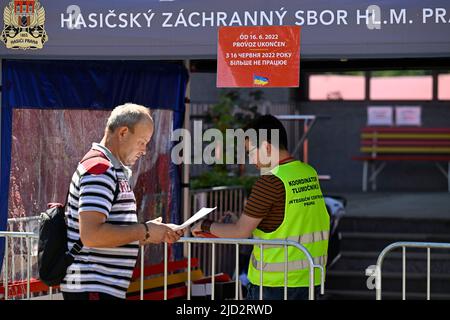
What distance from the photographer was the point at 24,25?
6.98m

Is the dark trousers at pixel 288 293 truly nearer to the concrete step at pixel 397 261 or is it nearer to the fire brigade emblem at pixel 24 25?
the fire brigade emblem at pixel 24 25

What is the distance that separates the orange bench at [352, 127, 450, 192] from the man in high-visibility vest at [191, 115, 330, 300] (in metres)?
10.0

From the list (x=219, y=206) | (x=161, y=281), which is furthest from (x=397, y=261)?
(x=161, y=281)

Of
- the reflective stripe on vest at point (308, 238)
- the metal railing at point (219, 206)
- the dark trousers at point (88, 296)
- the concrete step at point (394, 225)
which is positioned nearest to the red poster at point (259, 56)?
the reflective stripe on vest at point (308, 238)

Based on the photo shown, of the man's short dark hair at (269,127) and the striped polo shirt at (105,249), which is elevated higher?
the man's short dark hair at (269,127)

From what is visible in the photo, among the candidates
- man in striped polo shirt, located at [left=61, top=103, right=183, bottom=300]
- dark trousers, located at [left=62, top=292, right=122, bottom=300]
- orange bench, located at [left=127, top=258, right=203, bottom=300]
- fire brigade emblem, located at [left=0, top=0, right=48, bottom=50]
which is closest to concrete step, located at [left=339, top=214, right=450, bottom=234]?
orange bench, located at [left=127, top=258, right=203, bottom=300]

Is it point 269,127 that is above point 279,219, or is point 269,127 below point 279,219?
above

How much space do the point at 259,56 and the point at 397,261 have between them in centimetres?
494

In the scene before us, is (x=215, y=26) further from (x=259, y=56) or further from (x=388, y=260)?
(x=388, y=260)

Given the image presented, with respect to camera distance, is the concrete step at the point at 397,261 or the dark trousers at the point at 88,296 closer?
the dark trousers at the point at 88,296

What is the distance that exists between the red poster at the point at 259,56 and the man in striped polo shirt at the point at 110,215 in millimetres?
1906

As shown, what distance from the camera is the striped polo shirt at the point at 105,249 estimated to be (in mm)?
4781

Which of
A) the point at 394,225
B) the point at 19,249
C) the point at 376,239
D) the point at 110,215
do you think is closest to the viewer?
the point at 110,215

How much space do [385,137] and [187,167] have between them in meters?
8.38
